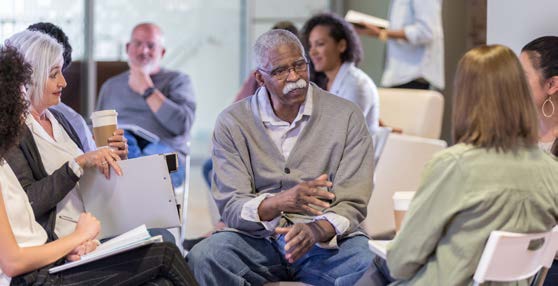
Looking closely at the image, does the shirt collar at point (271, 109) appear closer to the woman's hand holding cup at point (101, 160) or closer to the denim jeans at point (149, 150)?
the woman's hand holding cup at point (101, 160)

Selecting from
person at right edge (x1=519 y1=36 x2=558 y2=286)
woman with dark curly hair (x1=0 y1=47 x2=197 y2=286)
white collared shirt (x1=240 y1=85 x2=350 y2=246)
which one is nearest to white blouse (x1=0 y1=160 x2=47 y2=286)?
woman with dark curly hair (x1=0 y1=47 x2=197 y2=286)

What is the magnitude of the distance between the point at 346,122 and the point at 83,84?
4.71 metres

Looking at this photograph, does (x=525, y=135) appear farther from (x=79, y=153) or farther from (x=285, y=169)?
(x=79, y=153)

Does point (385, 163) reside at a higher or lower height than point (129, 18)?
lower

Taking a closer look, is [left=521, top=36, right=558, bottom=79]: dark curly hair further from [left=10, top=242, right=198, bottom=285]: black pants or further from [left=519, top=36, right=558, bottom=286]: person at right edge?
[left=10, top=242, right=198, bottom=285]: black pants

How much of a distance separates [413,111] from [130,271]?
324 centimetres

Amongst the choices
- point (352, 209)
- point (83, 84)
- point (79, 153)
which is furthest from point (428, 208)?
point (83, 84)

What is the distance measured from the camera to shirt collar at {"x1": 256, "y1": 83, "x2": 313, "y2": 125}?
3.55 m

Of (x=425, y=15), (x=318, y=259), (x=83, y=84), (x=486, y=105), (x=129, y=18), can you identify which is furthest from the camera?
(x=129, y=18)

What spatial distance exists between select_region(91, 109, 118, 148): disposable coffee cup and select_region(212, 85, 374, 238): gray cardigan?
0.40 metres

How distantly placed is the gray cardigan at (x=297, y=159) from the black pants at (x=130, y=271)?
49 cm

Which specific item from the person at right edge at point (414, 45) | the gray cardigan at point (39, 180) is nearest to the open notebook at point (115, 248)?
the gray cardigan at point (39, 180)

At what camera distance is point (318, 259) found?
10.9 feet

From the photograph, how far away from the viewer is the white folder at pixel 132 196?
3.25m
